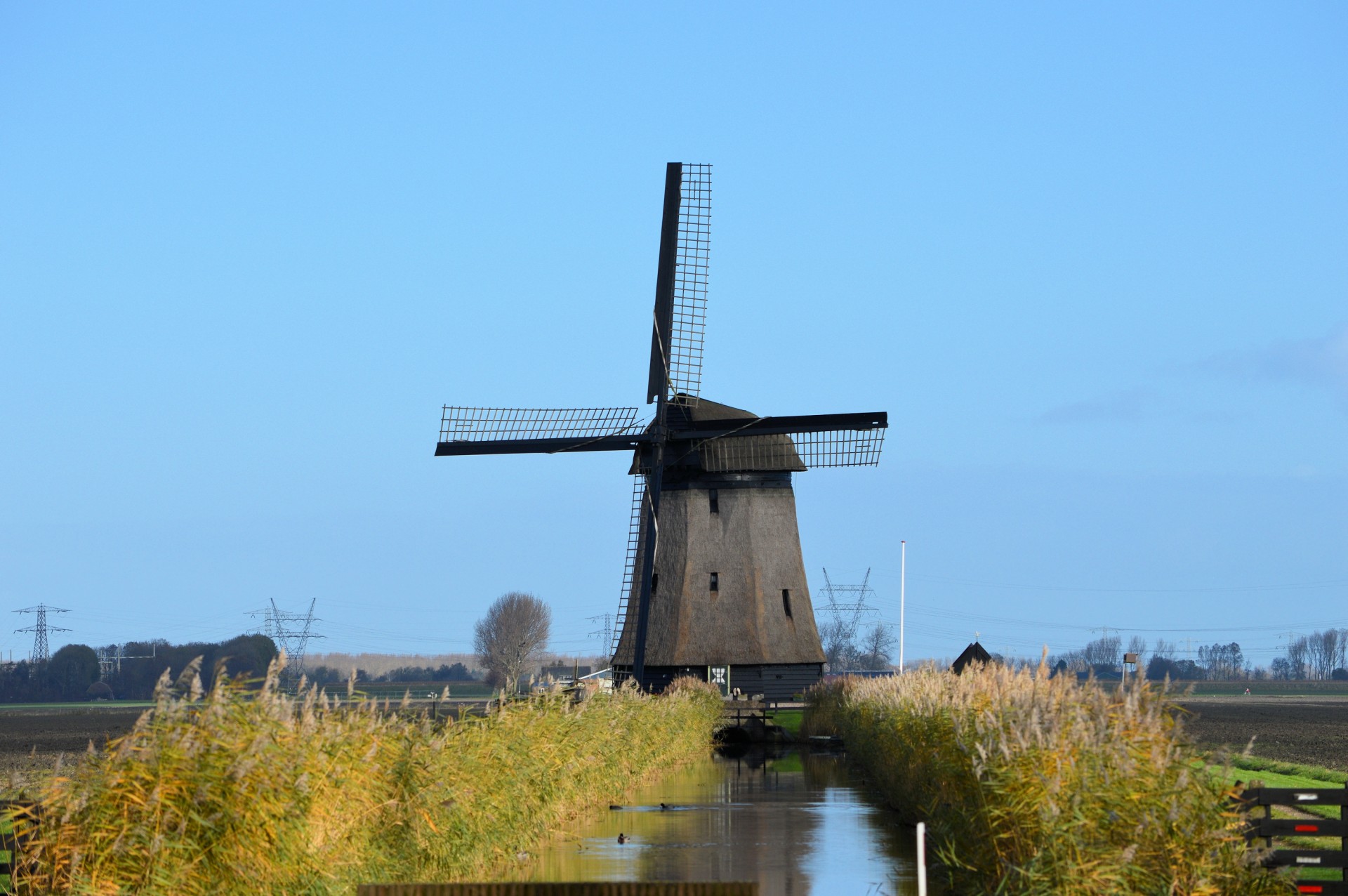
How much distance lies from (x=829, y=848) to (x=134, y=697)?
14545 cm

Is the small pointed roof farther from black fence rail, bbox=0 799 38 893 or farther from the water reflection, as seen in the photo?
black fence rail, bbox=0 799 38 893

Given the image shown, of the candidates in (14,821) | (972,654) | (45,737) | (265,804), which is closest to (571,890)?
(265,804)

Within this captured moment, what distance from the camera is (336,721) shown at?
12.2 meters

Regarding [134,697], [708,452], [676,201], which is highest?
[676,201]

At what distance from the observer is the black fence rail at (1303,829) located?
10984 mm

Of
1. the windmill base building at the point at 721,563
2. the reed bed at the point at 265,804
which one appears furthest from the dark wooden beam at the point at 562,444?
the reed bed at the point at 265,804

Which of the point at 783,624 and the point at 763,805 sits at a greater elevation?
the point at 783,624

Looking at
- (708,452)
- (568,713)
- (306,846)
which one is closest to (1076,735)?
(306,846)

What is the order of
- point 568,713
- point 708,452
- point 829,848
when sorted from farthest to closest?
point 708,452 < point 568,713 < point 829,848

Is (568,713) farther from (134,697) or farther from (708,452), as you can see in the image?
(134,697)

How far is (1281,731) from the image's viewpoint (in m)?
51.8

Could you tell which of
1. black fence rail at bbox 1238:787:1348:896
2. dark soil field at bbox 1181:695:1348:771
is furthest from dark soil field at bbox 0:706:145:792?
dark soil field at bbox 1181:695:1348:771

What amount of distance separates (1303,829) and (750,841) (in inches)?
305

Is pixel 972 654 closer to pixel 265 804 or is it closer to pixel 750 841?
pixel 750 841
